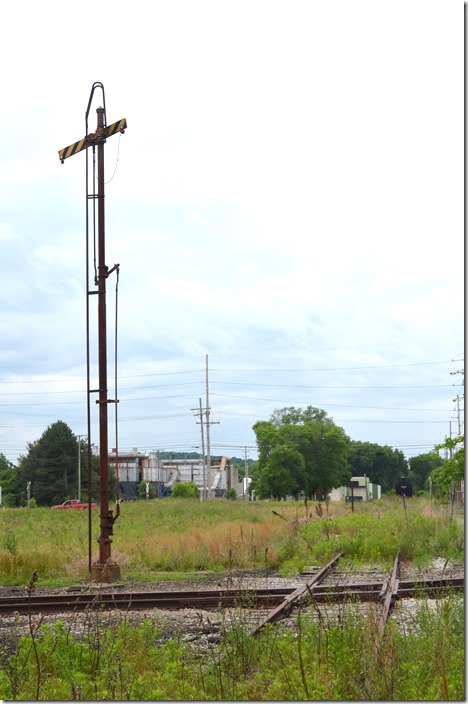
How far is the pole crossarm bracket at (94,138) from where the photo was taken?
1530 cm

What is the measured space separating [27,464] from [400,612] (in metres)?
81.7

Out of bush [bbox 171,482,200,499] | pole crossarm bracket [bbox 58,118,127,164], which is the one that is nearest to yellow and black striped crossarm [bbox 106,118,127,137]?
pole crossarm bracket [bbox 58,118,127,164]

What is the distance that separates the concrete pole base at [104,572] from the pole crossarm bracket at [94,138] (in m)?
7.47

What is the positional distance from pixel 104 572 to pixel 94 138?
782 cm

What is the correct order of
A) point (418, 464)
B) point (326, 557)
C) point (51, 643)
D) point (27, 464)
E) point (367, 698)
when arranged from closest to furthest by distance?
point (367, 698) < point (51, 643) < point (326, 557) < point (27, 464) < point (418, 464)

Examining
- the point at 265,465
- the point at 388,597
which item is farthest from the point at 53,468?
the point at 388,597

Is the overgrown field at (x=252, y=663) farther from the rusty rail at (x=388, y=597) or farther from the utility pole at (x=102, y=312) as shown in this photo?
the utility pole at (x=102, y=312)

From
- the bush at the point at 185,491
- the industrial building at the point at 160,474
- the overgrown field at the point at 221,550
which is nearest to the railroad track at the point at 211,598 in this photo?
the overgrown field at the point at 221,550

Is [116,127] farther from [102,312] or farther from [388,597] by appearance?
[388,597]

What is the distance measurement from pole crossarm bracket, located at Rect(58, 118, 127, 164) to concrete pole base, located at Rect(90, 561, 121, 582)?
24.5ft

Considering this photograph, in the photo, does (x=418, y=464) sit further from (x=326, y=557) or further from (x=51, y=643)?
(x=51, y=643)

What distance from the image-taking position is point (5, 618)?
11133 millimetres

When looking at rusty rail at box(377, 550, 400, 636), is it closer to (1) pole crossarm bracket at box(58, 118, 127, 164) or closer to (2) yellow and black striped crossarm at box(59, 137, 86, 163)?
(1) pole crossarm bracket at box(58, 118, 127, 164)

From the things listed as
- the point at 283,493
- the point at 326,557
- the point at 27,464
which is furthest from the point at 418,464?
the point at 326,557
